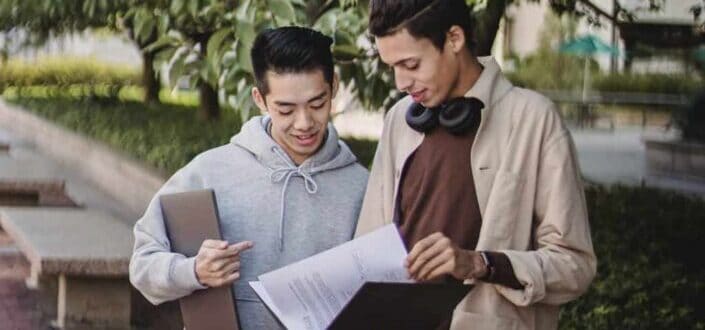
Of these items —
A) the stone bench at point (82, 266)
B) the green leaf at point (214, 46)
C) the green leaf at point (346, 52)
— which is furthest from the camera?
the stone bench at point (82, 266)

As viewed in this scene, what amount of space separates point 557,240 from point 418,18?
55 cm

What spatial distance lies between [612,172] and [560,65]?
55.9 feet

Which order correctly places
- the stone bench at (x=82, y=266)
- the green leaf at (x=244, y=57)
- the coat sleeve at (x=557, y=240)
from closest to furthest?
the coat sleeve at (x=557, y=240), the green leaf at (x=244, y=57), the stone bench at (x=82, y=266)

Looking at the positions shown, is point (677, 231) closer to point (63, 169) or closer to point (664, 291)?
point (664, 291)

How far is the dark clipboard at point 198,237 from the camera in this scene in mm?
3146

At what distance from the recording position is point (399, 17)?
2.98m

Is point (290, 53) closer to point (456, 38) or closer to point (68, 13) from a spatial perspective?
point (456, 38)

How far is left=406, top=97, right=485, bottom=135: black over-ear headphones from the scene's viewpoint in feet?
9.72

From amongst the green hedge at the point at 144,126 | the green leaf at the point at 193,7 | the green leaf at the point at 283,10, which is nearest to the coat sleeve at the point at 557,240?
the green leaf at the point at 283,10

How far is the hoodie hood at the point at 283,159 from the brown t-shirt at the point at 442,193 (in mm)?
344

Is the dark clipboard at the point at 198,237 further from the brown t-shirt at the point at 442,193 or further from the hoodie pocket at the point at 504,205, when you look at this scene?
the hoodie pocket at the point at 504,205

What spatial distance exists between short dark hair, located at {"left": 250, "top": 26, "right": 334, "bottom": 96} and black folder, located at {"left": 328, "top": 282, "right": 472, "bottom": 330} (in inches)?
26.0

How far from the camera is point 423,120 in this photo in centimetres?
303

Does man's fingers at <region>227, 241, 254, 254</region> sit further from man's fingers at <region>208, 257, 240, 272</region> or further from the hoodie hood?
the hoodie hood
